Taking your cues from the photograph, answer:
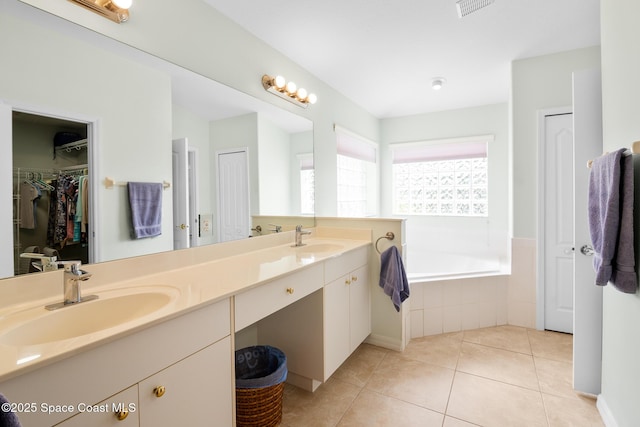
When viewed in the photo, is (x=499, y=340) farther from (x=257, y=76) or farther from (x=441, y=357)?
(x=257, y=76)

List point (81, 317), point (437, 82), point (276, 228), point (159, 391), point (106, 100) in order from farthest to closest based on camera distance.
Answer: point (437, 82)
point (276, 228)
point (106, 100)
point (81, 317)
point (159, 391)

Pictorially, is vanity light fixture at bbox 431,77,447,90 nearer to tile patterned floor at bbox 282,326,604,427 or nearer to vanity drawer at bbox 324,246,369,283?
vanity drawer at bbox 324,246,369,283

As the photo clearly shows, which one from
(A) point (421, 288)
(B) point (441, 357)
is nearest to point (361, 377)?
(B) point (441, 357)

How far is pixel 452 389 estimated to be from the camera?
186 centimetres

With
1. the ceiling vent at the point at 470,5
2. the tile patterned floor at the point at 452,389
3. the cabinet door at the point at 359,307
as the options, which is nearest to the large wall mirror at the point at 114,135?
the cabinet door at the point at 359,307

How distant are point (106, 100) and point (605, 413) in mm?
2809

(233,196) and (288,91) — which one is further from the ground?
(288,91)

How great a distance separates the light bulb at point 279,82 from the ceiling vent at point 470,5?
1.26m

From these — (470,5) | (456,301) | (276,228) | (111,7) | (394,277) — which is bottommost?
(456,301)

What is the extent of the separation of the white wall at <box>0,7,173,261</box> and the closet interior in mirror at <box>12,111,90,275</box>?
0.19ft

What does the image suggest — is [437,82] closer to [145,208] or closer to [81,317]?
[145,208]

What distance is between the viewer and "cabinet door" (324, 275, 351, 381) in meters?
1.78

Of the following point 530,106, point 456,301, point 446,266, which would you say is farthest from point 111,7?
point 446,266

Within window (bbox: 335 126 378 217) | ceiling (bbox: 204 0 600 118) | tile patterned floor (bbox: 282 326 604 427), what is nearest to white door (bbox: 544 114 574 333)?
tile patterned floor (bbox: 282 326 604 427)
